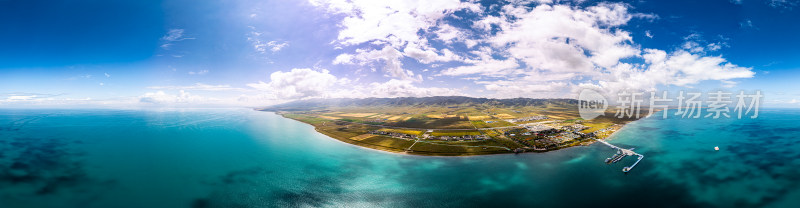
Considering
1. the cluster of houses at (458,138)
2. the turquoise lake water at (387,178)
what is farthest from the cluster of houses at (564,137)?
the cluster of houses at (458,138)

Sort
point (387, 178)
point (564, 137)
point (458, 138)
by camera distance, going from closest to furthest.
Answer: point (387, 178)
point (564, 137)
point (458, 138)

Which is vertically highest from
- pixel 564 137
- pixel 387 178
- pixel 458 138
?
pixel 458 138

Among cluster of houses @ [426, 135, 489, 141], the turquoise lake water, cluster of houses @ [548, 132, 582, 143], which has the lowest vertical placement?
the turquoise lake water

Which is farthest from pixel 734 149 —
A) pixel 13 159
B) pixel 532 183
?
pixel 13 159

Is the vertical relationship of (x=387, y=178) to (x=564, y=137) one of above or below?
below

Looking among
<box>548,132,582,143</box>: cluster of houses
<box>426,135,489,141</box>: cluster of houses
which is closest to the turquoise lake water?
<box>548,132,582,143</box>: cluster of houses

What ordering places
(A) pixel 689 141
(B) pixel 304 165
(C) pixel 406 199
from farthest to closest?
(A) pixel 689 141
(B) pixel 304 165
(C) pixel 406 199

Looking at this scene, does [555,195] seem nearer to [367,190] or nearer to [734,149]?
[367,190]

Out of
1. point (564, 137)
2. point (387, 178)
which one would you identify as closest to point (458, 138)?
point (564, 137)

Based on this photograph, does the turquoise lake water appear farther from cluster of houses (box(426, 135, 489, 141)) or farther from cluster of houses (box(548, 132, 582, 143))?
cluster of houses (box(426, 135, 489, 141))

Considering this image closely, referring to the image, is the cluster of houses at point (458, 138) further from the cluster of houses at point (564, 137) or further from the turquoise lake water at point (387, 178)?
the cluster of houses at point (564, 137)

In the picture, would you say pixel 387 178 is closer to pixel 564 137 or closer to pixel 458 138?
pixel 458 138
